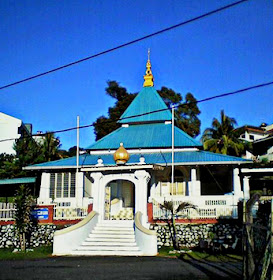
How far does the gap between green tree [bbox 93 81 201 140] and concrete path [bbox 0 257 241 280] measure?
28.8 metres

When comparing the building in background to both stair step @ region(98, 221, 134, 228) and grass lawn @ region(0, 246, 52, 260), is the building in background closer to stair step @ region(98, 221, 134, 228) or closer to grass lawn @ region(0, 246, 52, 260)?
stair step @ region(98, 221, 134, 228)

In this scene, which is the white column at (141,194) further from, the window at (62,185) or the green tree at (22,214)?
the window at (62,185)

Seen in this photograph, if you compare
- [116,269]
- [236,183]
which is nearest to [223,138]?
[236,183]

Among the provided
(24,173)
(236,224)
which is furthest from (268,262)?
(24,173)

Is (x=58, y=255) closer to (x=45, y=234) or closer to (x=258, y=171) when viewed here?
(x=45, y=234)

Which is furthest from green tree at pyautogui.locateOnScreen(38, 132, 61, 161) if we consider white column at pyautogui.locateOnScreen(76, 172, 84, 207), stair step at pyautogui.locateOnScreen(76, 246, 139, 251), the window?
stair step at pyautogui.locateOnScreen(76, 246, 139, 251)

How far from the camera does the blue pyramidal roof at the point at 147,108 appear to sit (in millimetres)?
28062

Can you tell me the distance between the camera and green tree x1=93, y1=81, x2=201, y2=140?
144 ft

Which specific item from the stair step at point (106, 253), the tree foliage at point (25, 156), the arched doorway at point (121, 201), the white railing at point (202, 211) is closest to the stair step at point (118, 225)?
the white railing at point (202, 211)

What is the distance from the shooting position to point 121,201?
927 inches

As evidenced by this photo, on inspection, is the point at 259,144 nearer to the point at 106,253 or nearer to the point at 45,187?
the point at 45,187

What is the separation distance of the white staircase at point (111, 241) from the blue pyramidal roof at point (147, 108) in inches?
409

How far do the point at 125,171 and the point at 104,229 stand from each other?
2827mm

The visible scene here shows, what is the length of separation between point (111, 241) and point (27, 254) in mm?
3346
